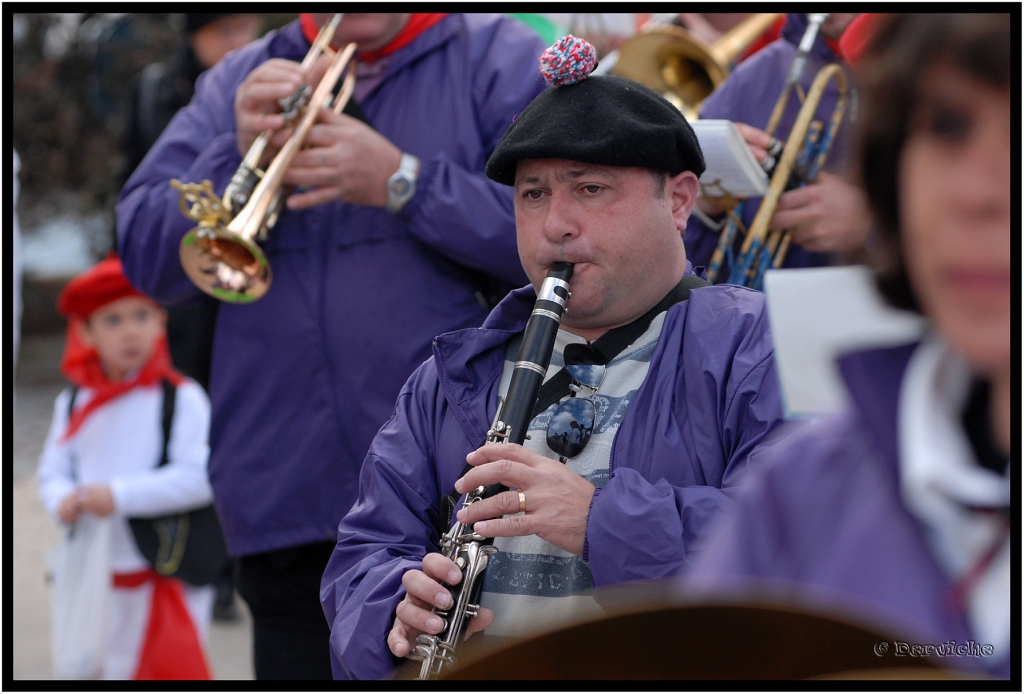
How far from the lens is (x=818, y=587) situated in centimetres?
91

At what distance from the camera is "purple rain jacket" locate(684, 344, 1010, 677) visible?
34.4 inches

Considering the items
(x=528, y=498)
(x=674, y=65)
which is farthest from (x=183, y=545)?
(x=528, y=498)

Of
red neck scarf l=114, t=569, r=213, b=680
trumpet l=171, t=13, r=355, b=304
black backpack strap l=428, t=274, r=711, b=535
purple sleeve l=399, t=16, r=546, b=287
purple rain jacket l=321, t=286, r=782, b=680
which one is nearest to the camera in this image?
purple rain jacket l=321, t=286, r=782, b=680

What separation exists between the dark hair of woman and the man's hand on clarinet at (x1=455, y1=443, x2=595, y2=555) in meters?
0.95

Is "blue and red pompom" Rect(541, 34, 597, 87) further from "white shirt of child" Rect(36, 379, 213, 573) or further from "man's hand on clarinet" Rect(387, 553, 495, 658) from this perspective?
"white shirt of child" Rect(36, 379, 213, 573)

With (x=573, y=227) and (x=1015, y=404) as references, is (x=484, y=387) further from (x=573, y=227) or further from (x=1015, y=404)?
(x=1015, y=404)

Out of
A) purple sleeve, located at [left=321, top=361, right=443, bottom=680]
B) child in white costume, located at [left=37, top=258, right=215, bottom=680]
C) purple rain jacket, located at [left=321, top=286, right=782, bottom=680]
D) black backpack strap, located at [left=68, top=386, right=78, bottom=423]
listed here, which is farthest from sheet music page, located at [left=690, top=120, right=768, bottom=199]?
black backpack strap, located at [left=68, top=386, right=78, bottom=423]

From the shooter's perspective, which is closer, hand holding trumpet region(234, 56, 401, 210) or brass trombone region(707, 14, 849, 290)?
Answer: hand holding trumpet region(234, 56, 401, 210)

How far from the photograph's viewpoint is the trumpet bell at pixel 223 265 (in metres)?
2.83

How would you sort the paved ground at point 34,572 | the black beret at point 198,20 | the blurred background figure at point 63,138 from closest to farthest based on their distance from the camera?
the paved ground at point 34,572 < the black beret at point 198,20 < the blurred background figure at point 63,138

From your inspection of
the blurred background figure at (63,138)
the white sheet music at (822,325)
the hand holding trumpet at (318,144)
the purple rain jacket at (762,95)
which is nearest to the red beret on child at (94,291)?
the hand holding trumpet at (318,144)

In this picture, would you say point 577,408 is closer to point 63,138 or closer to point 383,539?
point 383,539

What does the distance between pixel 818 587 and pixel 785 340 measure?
212 mm

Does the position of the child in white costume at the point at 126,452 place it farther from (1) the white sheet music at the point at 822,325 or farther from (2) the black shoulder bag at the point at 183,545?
(1) the white sheet music at the point at 822,325
